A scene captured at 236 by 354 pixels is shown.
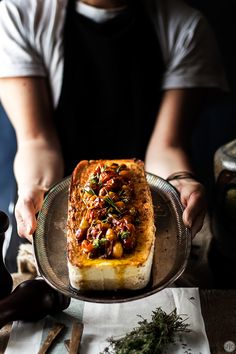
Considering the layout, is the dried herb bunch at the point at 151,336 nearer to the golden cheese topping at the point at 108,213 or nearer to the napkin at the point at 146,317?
the napkin at the point at 146,317

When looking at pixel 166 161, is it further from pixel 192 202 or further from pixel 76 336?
pixel 76 336

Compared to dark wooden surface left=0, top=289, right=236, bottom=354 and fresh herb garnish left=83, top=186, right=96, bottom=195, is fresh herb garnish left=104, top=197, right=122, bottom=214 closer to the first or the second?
fresh herb garnish left=83, top=186, right=96, bottom=195

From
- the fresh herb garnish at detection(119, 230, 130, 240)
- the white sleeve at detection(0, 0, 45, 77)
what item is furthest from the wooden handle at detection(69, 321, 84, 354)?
the white sleeve at detection(0, 0, 45, 77)

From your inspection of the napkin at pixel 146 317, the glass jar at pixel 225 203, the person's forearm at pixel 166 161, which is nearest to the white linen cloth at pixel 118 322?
the napkin at pixel 146 317

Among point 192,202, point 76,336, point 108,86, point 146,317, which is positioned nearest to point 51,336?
point 76,336

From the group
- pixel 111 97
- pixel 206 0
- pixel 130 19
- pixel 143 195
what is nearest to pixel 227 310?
pixel 143 195

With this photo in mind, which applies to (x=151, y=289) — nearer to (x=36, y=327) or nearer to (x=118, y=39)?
(x=36, y=327)
